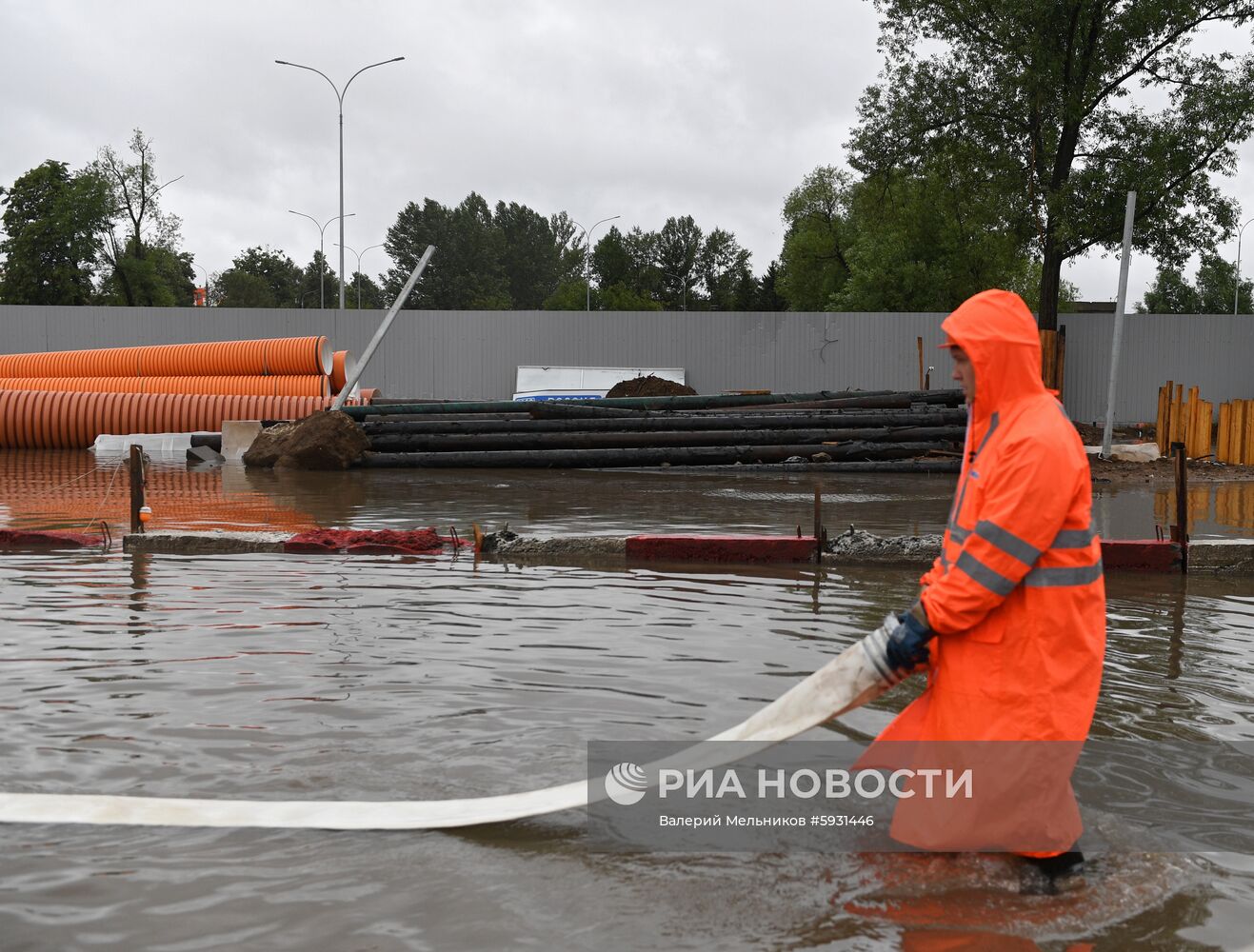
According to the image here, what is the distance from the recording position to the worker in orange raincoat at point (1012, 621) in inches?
128

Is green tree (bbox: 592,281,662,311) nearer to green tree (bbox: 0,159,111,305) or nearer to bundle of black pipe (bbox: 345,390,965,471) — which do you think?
green tree (bbox: 0,159,111,305)

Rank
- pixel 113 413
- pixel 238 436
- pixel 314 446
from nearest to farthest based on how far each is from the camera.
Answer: pixel 314 446
pixel 238 436
pixel 113 413

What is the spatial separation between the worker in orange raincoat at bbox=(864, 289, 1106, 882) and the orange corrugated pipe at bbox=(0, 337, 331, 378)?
21.0 meters

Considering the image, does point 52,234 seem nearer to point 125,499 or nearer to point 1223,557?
point 125,499

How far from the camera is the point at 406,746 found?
4727 mm

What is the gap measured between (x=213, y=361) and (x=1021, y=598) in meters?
22.3

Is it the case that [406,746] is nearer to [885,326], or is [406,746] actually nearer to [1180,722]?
[1180,722]

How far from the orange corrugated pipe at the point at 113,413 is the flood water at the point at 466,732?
42.7 feet

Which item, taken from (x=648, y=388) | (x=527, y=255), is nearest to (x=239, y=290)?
(x=527, y=255)

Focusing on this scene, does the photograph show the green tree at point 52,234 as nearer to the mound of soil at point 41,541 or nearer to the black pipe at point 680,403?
the black pipe at point 680,403

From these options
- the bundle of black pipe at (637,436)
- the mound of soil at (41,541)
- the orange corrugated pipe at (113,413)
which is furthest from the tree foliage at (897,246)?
the mound of soil at (41,541)

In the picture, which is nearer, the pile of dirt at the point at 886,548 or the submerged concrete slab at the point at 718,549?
the submerged concrete slab at the point at 718,549

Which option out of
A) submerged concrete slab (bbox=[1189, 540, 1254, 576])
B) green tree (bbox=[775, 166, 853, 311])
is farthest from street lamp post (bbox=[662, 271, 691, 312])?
submerged concrete slab (bbox=[1189, 540, 1254, 576])

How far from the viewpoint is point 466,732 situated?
193 inches
